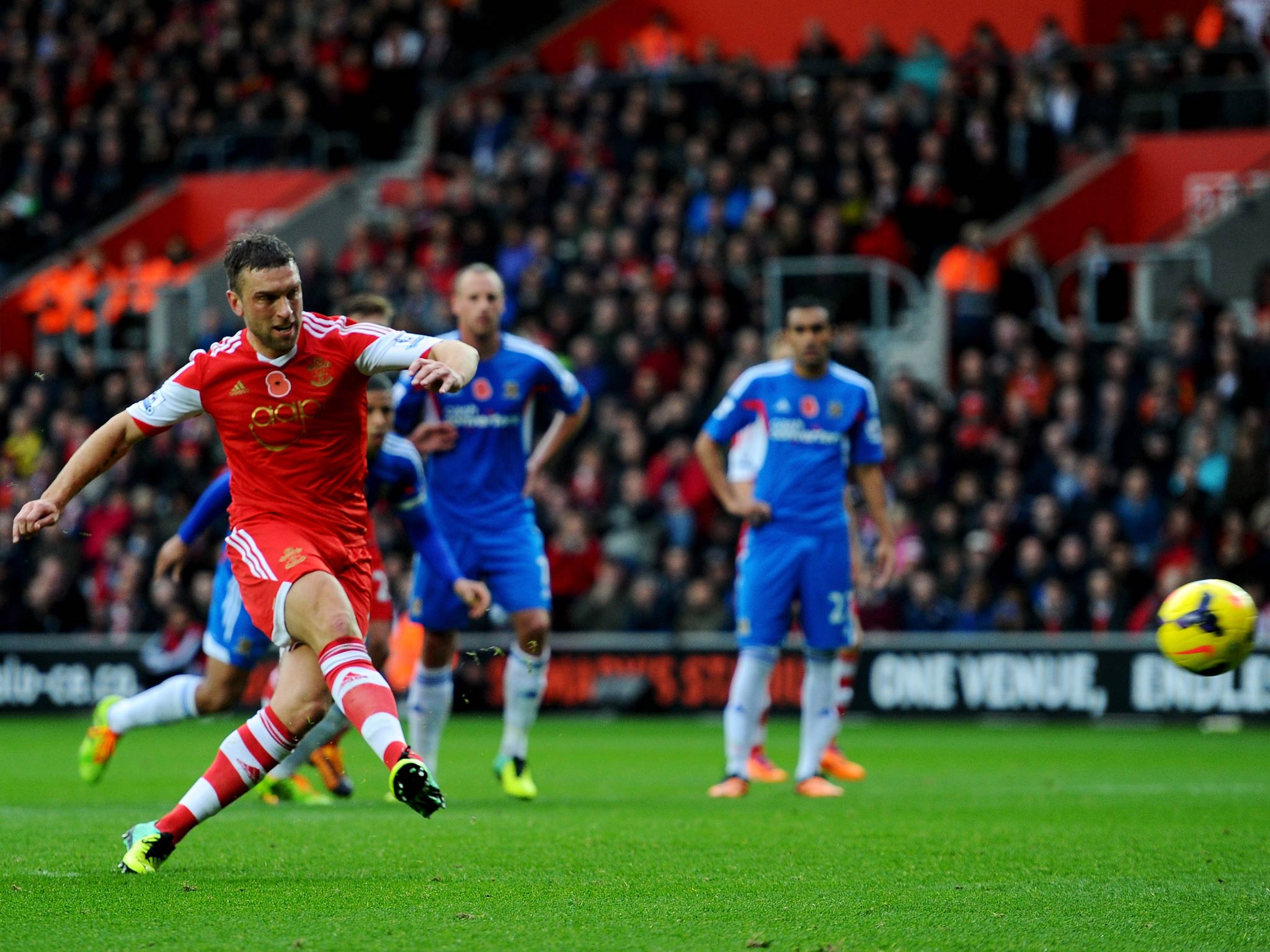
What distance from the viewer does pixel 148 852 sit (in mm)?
6719

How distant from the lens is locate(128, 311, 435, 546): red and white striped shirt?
6.82 meters

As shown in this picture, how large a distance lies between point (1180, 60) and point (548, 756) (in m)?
13.6

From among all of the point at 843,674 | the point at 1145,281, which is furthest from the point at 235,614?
the point at 1145,281

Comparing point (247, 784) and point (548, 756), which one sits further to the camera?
point (548, 756)

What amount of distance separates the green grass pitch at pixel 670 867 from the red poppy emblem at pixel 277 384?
5.50 ft

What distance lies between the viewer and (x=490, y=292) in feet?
33.2

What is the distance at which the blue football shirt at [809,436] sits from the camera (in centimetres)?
1059

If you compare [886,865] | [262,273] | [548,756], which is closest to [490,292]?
[262,273]

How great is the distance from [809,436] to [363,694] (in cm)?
463

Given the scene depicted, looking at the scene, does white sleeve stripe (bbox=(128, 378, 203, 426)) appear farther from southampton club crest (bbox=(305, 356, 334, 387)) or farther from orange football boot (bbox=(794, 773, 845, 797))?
orange football boot (bbox=(794, 773, 845, 797))

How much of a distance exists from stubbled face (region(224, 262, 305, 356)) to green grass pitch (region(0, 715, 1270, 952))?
186cm

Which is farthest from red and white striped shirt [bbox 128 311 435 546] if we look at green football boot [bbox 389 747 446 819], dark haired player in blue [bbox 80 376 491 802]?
dark haired player in blue [bbox 80 376 491 802]

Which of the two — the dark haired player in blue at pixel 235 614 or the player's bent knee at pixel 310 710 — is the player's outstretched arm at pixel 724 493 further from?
the player's bent knee at pixel 310 710

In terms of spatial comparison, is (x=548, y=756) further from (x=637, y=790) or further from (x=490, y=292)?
(x=490, y=292)
